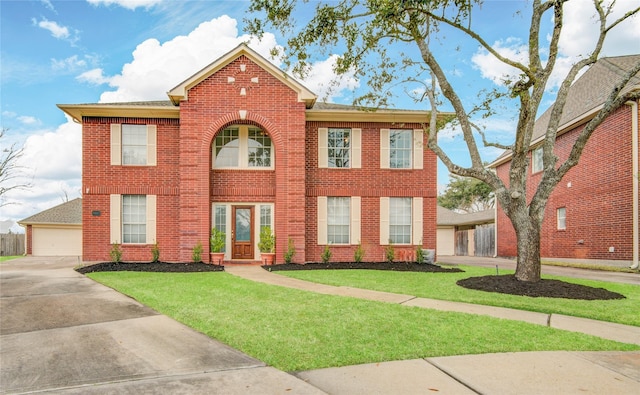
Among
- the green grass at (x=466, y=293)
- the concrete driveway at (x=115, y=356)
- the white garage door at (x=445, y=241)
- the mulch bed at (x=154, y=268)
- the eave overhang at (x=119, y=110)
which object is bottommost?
the white garage door at (x=445, y=241)

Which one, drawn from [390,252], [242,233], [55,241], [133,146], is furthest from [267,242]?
[55,241]

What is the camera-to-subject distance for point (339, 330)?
5.42 metres

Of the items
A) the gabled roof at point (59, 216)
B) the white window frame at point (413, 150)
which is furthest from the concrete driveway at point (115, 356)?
the gabled roof at point (59, 216)

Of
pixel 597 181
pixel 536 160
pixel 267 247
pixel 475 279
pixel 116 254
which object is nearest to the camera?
pixel 475 279

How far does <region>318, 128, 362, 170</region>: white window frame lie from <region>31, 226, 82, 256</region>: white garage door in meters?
19.7

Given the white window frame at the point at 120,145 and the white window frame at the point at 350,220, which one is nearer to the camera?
the white window frame at the point at 120,145

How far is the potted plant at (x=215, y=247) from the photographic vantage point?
14.5 m

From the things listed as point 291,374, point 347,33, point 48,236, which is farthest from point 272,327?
point 48,236

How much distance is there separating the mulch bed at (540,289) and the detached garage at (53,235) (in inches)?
1021

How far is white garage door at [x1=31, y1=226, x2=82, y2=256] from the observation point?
27.2 metres

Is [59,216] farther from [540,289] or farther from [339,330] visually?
[540,289]

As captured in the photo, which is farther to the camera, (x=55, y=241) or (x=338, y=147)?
(x=55, y=241)

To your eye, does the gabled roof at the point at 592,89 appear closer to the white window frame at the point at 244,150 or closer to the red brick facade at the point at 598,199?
the red brick facade at the point at 598,199

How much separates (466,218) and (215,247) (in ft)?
74.9
